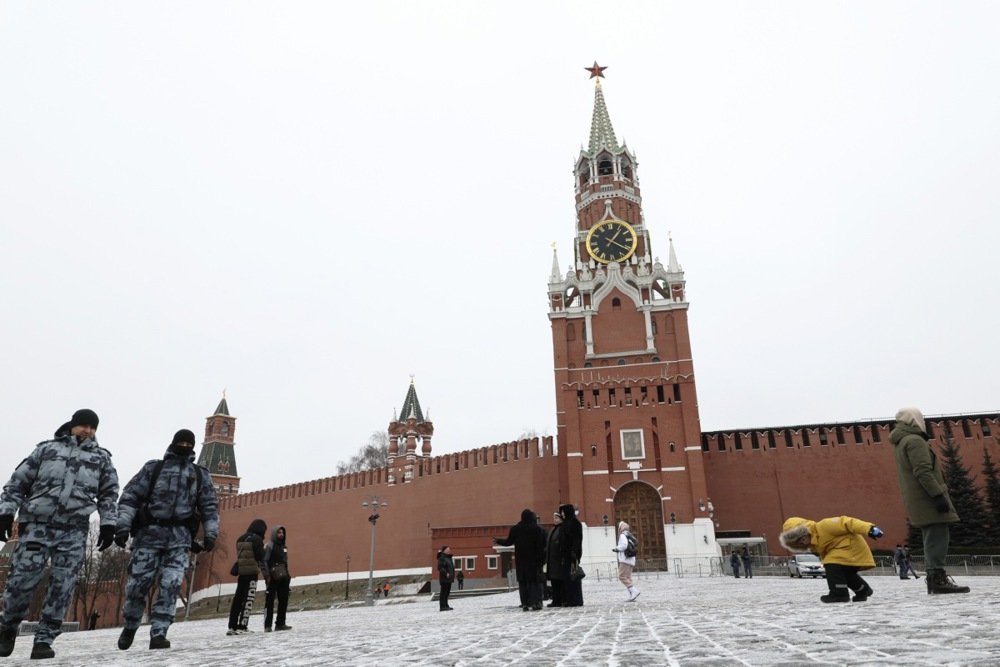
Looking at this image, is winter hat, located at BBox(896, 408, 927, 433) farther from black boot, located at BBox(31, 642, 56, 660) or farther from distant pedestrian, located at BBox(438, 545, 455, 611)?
distant pedestrian, located at BBox(438, 545, 455, 611)

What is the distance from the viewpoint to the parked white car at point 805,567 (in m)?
23.1

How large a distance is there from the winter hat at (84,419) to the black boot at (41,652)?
5.54 ft

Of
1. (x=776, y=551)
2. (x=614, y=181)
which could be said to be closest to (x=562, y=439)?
(x=776, y=551)

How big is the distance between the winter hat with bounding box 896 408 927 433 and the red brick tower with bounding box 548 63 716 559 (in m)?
25.9

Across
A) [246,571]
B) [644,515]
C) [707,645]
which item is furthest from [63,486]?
[644,515]

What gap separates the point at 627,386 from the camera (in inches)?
Answer: 1375

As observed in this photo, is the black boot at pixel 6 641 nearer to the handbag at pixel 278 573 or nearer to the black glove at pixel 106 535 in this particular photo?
the black glove at pixel 106 535

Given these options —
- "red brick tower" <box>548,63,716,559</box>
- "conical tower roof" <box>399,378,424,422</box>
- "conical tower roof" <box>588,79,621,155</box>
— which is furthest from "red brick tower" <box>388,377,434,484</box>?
"conical tower roof" <box>588,79,621,155</box>

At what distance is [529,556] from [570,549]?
61 cm

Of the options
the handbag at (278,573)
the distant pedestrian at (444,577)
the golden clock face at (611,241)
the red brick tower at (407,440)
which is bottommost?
the distant pedestrian at (444,577)

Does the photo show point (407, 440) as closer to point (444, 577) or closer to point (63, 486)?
point (444, 577)

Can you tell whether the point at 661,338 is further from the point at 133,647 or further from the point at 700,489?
the point at 133,647

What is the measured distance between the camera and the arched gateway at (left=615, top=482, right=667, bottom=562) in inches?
1243

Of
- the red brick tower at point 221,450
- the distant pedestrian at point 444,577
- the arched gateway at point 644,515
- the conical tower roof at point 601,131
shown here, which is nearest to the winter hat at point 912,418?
the distant pedestrian at point 444,577
